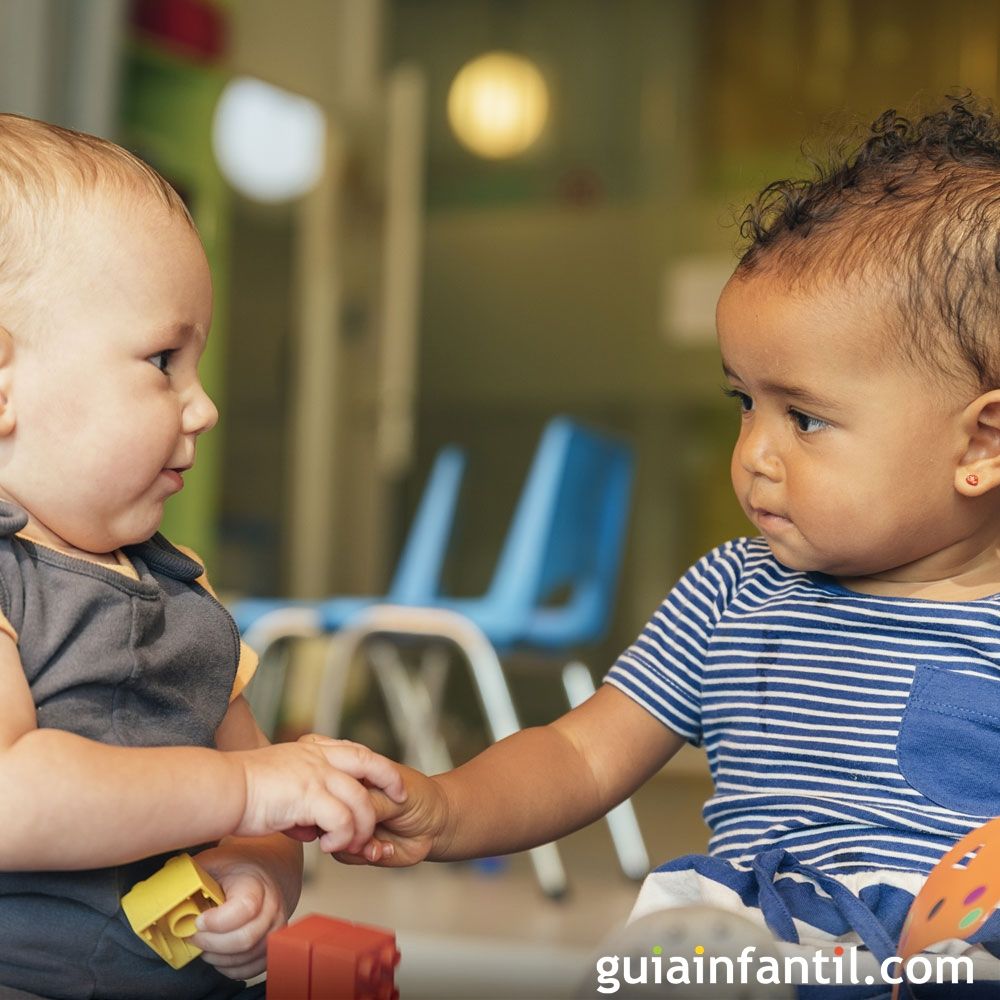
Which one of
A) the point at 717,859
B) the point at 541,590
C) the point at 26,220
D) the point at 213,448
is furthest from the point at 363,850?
the point at 213,448

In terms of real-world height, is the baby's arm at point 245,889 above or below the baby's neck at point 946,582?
below

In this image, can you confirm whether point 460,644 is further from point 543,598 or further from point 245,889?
point 245,889

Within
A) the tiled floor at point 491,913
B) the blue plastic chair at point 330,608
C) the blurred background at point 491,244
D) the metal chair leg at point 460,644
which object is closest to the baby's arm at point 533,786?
the tiled floor at point 491,913

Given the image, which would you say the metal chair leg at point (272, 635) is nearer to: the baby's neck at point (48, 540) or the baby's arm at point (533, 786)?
the baby's arm at point (533, 786)

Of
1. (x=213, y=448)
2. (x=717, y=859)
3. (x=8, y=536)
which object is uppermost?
(x=8, y=536)

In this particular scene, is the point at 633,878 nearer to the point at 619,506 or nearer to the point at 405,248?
the point at 619,506

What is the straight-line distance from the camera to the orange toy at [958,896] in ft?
1.98

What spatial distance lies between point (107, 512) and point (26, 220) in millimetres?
136

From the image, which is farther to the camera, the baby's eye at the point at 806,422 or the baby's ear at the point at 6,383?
the baby's eye at the point at 806,422

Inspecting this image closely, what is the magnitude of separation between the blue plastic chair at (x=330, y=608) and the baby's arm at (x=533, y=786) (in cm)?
177

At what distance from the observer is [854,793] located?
2.55ft

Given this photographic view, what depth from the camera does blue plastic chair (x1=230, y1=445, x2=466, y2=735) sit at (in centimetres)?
269

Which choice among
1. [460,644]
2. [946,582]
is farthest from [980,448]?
[460,644]

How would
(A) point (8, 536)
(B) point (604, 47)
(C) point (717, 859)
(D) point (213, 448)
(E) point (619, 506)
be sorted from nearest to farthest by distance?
(A) point (8, 536)
(C) point (717, 859)
(E) point (619, 506)
(D) point (213, 448)
(B) point (604, 47)
